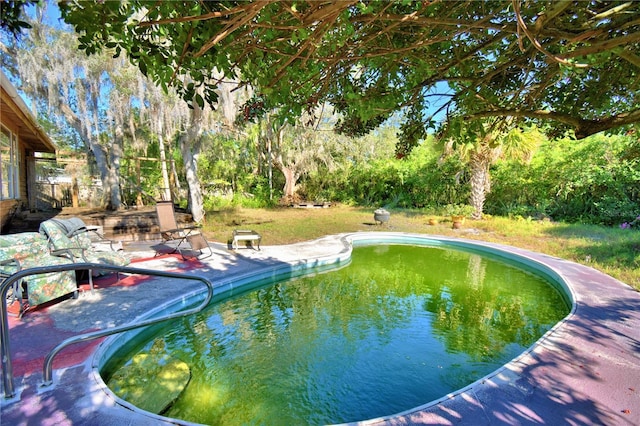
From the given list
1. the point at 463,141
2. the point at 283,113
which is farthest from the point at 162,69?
the point at 463,141

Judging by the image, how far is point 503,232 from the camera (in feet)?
35.3

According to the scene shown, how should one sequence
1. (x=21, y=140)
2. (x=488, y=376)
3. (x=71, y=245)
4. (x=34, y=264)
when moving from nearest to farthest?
(x=488, y=376), (x=34, y=264), (x=71, y=245), (x=21, y=140)

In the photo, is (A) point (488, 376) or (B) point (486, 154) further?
(B) point (486, 154)

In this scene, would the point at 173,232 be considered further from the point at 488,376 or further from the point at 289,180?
the point at 289,180

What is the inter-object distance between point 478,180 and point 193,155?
10653 mm

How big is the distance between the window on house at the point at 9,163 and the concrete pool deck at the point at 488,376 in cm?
493

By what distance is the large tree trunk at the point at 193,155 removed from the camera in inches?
403

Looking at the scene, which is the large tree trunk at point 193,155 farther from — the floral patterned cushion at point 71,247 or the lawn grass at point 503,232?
the floral patterned cushion at point 71,247

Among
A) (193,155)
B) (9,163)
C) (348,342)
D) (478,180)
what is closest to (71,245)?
(348,342)

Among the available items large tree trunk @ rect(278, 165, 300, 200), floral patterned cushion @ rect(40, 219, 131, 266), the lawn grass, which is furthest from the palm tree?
floral patterned cushion @ rect(40, 219, 131, 266)

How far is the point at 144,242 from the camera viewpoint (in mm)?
8688

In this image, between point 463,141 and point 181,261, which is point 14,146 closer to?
point 181,261

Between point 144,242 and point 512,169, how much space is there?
1415 centimetres

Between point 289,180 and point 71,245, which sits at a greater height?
point 289,180
